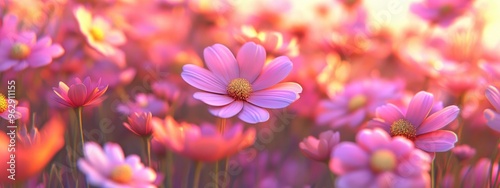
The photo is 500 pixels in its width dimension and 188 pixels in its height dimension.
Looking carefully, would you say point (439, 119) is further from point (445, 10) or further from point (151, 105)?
point (445, 10)

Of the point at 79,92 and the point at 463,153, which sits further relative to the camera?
the point at 463,153

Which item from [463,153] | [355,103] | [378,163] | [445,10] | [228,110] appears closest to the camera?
[378,163]

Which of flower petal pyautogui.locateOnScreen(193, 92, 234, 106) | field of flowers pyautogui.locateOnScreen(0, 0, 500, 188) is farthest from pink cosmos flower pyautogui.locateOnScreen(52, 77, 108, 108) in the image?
flower petal pyautogui.locateOnScreen(193, 92, 234, 106)

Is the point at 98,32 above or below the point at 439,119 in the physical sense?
above

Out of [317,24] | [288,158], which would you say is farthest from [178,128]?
[317,24]

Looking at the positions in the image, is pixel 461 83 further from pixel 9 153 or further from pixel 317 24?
pixel 9 153

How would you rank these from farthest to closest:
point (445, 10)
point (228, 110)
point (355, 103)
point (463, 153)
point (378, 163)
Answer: point (445, 10), point (355, 103), point (463, 153), point (228, 110), point (378, 163)

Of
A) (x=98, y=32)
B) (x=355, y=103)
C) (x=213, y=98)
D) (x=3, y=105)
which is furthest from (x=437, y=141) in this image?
(x=98, y=32)

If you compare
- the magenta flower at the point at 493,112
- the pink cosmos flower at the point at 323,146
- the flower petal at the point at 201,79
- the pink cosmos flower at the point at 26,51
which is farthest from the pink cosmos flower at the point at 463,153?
the pink cosmos flower at the point at 26,51
